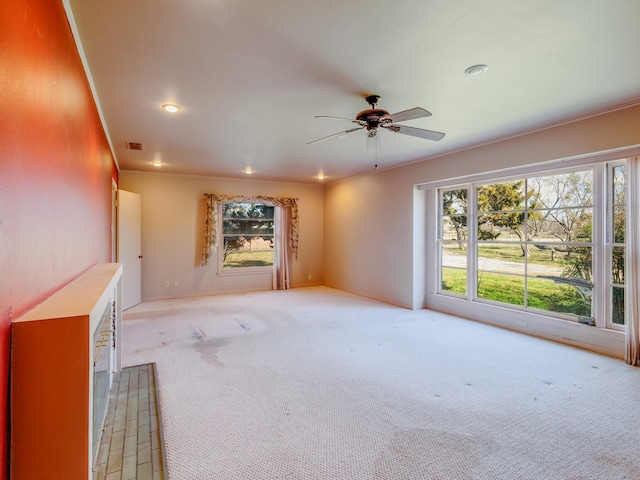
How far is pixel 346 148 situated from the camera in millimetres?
4465

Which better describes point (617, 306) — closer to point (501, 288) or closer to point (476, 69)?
point (501, 288)

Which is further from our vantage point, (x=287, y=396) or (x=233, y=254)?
(x=233, y=254)

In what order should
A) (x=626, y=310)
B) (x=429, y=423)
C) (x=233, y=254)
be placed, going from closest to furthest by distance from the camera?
(x=429, y=423), (x=626, y=310), (x=233, y=254)

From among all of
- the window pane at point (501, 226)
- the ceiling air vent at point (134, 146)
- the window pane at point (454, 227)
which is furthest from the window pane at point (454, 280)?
the ceiling air vent at point (134, 146)

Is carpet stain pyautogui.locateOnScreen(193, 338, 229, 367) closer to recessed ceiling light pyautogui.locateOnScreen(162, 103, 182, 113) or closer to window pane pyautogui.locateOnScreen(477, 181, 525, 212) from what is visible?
recessed ceiling light pyautogui.locateOnScreen(162, 103, 182, 113)

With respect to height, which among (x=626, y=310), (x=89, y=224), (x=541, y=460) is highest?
(x=89, y=224)

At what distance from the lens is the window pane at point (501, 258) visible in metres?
4.37

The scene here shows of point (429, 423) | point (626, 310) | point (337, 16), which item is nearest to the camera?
point (337, 16)

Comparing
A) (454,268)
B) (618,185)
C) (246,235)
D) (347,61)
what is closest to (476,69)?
(347,61)

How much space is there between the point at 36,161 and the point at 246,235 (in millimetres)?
5996

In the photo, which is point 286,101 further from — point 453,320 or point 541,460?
point 453,320

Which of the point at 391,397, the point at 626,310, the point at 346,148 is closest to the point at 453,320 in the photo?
the point at 626,310

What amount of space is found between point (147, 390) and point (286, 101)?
9.12 ft

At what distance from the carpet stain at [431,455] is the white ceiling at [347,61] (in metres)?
2.53
